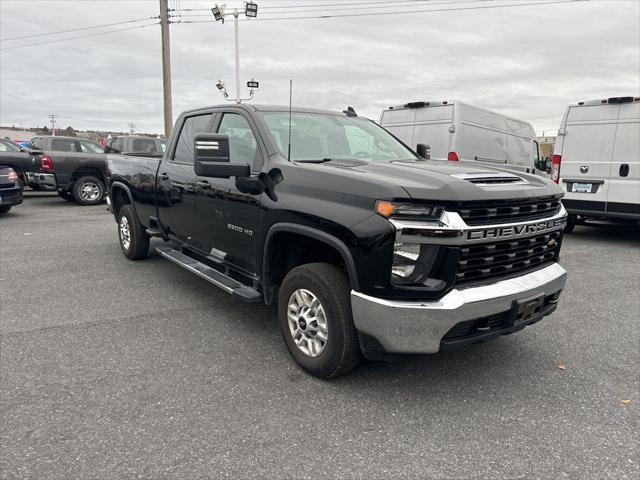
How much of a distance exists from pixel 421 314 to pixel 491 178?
1070 millimetres

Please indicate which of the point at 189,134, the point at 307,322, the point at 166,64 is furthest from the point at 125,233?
the point at 166,64

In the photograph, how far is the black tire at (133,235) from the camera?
604cm

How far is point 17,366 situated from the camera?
10.7ft

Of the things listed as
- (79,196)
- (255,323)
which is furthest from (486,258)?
(79,196)

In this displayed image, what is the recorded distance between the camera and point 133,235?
609 centimetres

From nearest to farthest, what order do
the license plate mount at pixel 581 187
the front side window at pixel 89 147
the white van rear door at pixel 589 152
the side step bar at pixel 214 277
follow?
the side step bar at pixel 214 277 < the white van rear door at pixel 589 152 < the license plate mount at pixel 581 187 < the front side window at pixel 89 147

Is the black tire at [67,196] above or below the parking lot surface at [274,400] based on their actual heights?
above

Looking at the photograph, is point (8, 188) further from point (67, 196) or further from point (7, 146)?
point (7, 146)

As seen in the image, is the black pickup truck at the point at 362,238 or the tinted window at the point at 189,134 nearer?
the black pickup truck at the point at 362,238

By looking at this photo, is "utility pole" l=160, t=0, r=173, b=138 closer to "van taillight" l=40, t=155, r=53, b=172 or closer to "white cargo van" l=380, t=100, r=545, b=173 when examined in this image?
"van taillight" l=40, t=155, r=53, b=172

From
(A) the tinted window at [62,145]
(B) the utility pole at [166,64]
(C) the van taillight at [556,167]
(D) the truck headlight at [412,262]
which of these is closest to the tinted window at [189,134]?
(D) the truck headlight at [412,262]

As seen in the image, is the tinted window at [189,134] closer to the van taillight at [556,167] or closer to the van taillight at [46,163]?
the van taillight at [556,167]

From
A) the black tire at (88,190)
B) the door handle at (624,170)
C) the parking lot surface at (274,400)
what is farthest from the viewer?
the black tire at (88,190)

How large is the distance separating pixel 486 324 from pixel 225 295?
300 centimetres
